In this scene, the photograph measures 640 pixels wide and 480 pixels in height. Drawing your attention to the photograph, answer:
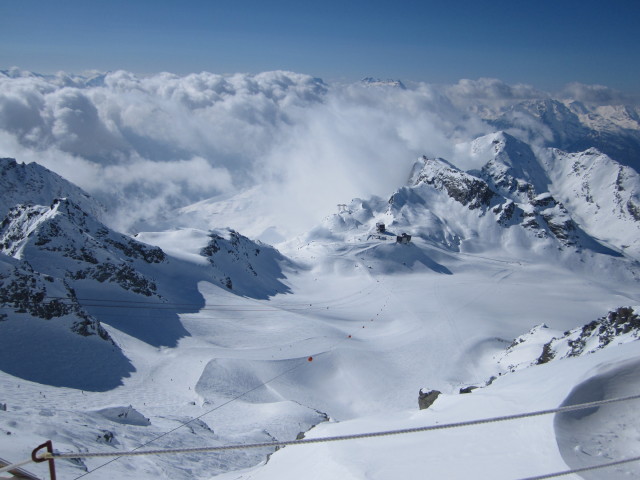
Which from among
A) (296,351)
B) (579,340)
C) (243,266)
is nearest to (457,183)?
(243,266)

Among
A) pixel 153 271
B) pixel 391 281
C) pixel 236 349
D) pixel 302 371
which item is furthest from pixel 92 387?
pixel 391 281

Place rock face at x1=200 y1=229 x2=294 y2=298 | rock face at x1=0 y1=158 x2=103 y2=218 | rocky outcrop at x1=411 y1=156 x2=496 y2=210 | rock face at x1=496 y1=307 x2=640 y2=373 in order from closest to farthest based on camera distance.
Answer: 1. rock face at x1=496 y1=307 x2=640 y2=373
2. rock face at x1=200 y1=229 x2=294 y2=298
3. rocky outcrop at x1=411 y1=156 x2=496 y2=210
4. rock face at x1=0 y1=158 x2=103 y2=218

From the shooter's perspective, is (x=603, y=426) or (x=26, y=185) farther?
(x=26, y=185)

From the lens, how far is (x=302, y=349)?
52.0 m

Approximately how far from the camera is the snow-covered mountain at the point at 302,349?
1083 centimetres

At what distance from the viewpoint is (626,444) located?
31.4 feet

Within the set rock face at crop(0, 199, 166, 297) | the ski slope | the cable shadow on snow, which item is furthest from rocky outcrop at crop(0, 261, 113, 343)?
the cable shadow on snow

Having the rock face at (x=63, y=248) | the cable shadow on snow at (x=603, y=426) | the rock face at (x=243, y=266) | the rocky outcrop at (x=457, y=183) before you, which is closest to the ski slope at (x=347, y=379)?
the cable shadow on snow at (x=603, y=426)

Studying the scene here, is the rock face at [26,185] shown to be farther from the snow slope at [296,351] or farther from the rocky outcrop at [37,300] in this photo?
the rocky outcrop at [37,300]

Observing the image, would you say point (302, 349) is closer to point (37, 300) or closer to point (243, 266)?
point (37, 300)

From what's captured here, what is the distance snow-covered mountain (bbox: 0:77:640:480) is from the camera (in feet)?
35.5

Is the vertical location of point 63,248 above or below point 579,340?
above

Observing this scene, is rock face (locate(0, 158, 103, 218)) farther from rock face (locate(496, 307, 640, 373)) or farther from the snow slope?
rock face (locate(496, 307, 640, 373))

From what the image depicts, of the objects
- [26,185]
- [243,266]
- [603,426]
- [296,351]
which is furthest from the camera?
[26,185]
